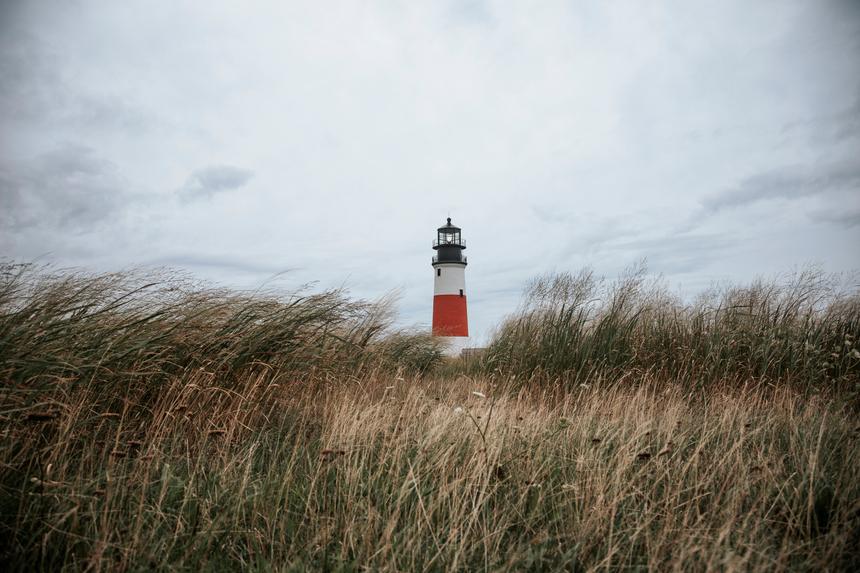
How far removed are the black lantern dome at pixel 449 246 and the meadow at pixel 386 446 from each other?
52.8ft

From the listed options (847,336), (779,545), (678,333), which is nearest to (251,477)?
(779,545)

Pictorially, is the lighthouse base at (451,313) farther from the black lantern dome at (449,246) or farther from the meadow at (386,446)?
the meadow at (386,446)

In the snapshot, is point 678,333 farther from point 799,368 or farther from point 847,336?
point 847,336

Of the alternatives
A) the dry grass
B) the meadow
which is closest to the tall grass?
the meadow

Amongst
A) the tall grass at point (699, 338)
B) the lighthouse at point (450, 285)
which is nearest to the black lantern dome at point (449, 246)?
the lighthouse at point (450, 285)

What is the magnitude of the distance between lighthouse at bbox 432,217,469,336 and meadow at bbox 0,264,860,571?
1520 cm

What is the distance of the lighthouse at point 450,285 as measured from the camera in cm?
2189

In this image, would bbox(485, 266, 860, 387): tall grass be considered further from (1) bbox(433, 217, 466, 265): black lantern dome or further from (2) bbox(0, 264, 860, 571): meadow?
(1) bbox(433, 217, 466, 265): black lantern dome

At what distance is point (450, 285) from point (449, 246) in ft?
6.30

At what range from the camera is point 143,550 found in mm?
1720

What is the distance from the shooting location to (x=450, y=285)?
2228 cm

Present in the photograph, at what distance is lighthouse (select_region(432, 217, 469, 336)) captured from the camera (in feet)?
71.8

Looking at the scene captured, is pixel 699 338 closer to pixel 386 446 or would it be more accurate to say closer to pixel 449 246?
pixel 386 446

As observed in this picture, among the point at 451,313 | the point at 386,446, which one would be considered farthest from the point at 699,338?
the point at 451,313
